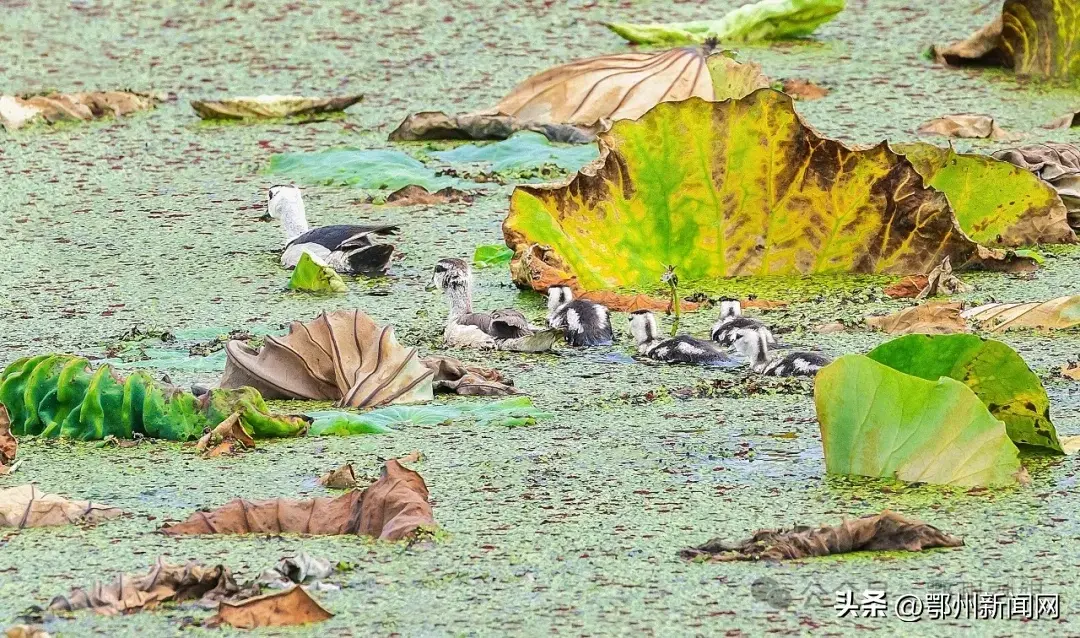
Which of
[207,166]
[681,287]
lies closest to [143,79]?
[207,166]

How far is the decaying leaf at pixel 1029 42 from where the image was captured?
556 centimetres

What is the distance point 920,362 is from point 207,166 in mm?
2830

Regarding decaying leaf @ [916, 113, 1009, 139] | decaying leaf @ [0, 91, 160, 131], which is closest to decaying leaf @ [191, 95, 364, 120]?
decaying leaf @ [0, 91, 160, 131]

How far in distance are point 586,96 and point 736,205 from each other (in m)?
1.42

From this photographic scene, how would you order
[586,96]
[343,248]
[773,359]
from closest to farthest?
[773,359], [343,248], [586,96]

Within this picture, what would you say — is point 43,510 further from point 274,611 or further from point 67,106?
point 67,106

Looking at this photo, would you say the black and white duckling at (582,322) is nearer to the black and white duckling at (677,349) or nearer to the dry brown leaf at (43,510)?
the black and white duckling at (677,349)

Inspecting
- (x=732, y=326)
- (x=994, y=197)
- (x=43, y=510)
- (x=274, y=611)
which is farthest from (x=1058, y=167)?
(x=274, y=611)

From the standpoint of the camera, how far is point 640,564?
2225 millimetres

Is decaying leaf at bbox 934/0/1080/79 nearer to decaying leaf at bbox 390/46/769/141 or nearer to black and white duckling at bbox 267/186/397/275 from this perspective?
decaying leaf at bbox 390/46/769/141

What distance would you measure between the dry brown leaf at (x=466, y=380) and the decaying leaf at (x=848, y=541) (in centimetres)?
90

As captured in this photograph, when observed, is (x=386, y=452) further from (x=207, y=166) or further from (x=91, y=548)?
(x=207, y=166)

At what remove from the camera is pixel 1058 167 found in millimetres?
4344

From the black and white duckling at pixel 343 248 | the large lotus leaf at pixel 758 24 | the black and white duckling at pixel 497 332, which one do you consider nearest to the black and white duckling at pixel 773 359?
the black and white duckling at pixel 497 332
